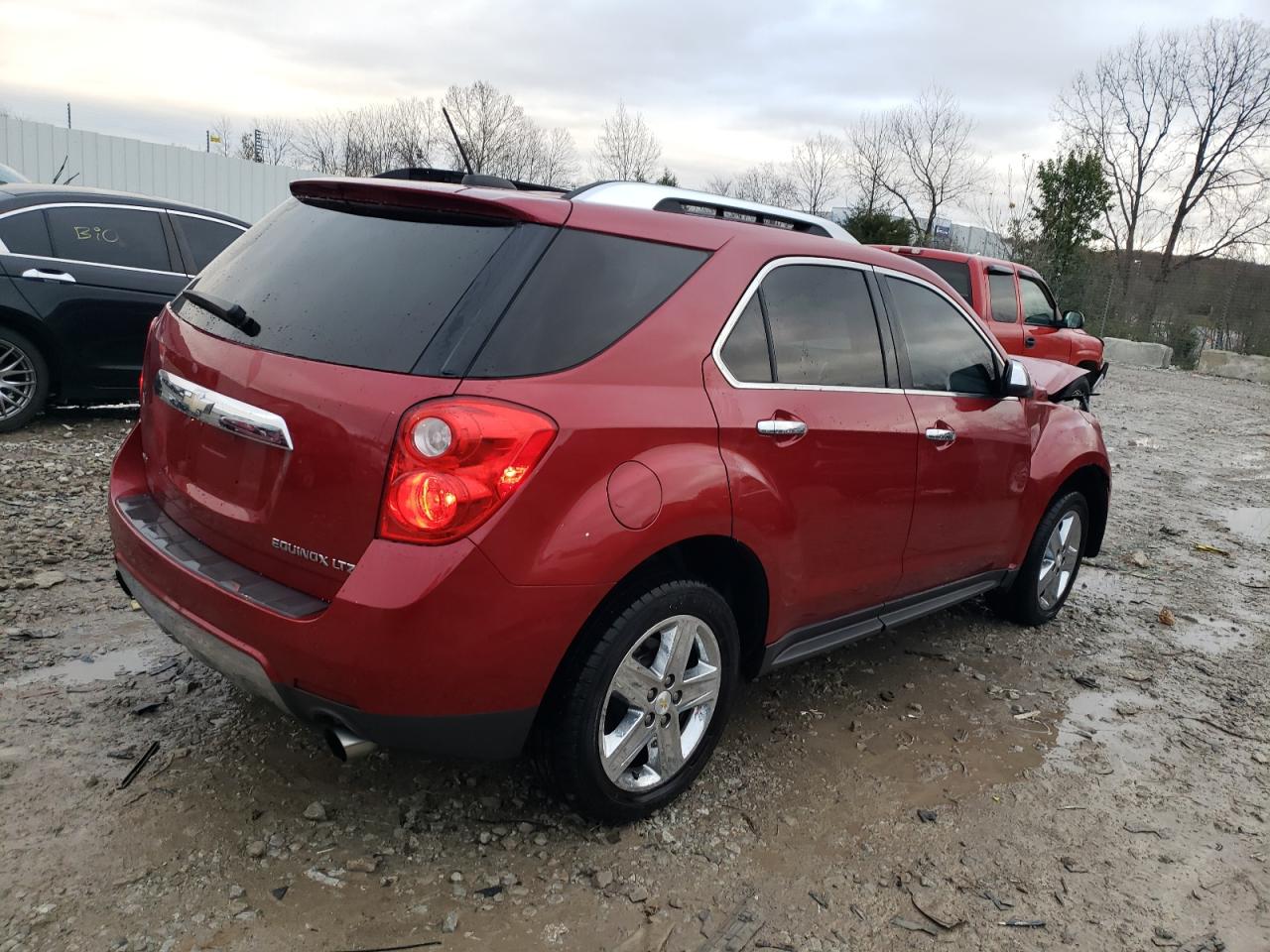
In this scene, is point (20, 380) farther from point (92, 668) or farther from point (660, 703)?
point (660, 703)

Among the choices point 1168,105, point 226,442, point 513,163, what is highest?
point 1168,105

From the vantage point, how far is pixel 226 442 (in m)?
2.55

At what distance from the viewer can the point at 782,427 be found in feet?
9.58

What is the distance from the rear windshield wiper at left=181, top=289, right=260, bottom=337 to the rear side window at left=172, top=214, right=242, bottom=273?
15.7ft

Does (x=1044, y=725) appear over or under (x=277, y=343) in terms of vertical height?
under

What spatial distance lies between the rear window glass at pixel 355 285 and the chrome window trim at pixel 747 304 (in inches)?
28.4

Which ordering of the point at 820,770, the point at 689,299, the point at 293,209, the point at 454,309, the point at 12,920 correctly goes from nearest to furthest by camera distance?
the point at 12,920
the point at 454,309
the point at 689,299
the point at 293,209
the point at 820,770

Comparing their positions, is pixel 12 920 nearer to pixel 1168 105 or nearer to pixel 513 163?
pixel 513 163

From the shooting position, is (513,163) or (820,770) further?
(513,163)

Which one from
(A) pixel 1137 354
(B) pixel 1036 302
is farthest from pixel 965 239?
(B) pixel 1036 302

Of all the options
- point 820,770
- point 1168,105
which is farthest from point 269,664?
point 1168,105

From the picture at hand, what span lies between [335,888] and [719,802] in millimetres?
1192

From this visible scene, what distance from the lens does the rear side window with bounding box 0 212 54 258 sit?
632cm

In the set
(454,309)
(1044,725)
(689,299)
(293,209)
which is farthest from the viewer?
(1044,725)
